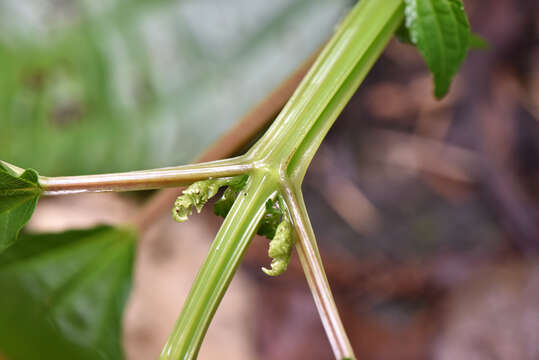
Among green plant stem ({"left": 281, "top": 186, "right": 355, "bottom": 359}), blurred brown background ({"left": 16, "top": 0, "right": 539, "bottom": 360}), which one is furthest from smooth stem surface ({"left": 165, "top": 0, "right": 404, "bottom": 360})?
blurred brown background ({"left": 16, "top": 0, "right": 539, "bottom": 360})

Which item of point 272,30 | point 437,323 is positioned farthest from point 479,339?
point 272,30

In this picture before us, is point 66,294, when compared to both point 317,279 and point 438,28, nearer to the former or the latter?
point 317,279

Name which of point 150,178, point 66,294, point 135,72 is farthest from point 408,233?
point 150,178

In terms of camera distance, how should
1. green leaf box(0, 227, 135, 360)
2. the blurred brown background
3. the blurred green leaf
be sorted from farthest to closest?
the blurred brown background → the blurred green leaf → green leaf box(0, 227, 135, 360)

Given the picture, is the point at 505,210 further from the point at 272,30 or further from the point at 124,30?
the point at 124,30

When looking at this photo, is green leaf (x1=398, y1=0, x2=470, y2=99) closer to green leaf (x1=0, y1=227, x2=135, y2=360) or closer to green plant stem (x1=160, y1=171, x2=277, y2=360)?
green plant stem (x1=160, y1=171, x2=277, y2=360)
